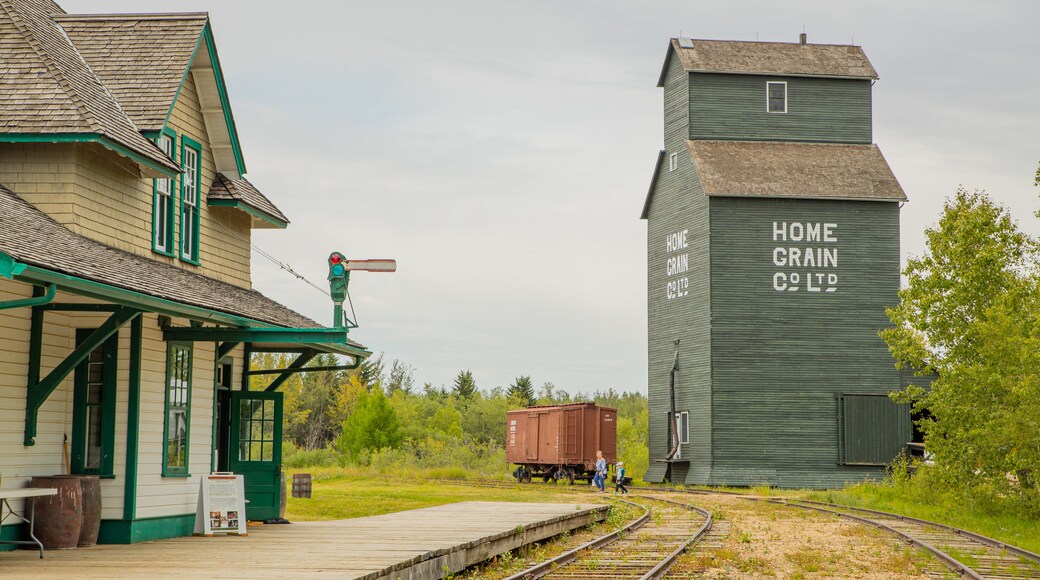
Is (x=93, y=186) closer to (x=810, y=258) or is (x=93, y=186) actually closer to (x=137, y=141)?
(x=137, y=141)

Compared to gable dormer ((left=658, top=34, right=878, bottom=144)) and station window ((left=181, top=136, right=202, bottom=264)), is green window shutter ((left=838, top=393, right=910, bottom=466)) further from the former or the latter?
station window ((left=181, top=136, right=202, bottom=264))

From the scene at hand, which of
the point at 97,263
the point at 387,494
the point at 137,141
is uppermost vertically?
the point at 137,141

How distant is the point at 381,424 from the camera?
59438mm

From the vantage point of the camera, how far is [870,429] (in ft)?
136

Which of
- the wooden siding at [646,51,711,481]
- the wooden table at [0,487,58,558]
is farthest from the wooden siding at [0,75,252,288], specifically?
the wooden siding at [646,51,711,481]

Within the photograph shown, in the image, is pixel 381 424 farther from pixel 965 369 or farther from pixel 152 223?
pixel 152 223

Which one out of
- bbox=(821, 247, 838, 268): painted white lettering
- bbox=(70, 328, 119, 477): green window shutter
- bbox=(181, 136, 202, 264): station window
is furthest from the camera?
bbox=(821, 247, 838, 268): painted white lettering

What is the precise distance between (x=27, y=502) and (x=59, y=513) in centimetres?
35

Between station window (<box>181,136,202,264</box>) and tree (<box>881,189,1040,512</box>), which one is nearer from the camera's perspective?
station window (<box>181,136,202,264</box>)

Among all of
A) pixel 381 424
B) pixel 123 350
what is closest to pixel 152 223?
pixel 123 350

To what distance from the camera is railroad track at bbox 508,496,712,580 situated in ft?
47.8

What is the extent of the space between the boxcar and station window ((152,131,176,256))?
87.5 ft

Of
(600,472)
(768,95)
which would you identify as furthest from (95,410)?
(768,95)

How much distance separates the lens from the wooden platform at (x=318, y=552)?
35.4 feet
